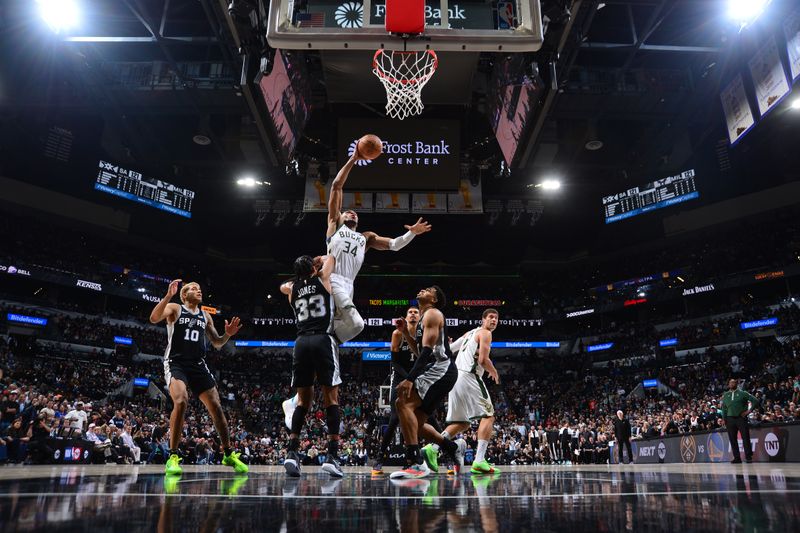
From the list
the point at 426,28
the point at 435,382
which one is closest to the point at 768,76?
the point at 426,28

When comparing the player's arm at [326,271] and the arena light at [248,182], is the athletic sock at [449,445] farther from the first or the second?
the arena light at [248,182]

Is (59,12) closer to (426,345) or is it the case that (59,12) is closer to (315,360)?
(315,360)

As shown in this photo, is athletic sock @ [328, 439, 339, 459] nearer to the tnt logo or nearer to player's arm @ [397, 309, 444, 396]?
player's arm @ [397, 309, 444, 396]

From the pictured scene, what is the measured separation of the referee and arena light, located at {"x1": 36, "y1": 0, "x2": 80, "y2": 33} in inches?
637

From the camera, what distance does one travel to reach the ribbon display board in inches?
384

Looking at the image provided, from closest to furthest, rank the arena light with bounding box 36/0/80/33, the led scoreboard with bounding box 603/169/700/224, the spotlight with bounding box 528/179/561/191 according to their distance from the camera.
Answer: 1. the arena light with bounding box 36/0/80/33
2. the spotlight with bounding box 528/179/561/191
3. the led scoreboard with bounding box 603/169/700/224

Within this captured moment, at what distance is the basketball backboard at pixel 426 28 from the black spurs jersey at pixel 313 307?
2.97 metres

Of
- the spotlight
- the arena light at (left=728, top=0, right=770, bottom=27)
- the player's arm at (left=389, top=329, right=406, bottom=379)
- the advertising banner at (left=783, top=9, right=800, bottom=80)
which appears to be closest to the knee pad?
the player's arm at (left=389, top=329, right=406, bottom=379)

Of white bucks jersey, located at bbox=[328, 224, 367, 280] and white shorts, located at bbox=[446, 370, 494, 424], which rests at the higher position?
white bucks jersey, located at bbox=[328, 224, 367, 280]

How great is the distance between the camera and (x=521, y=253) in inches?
1254

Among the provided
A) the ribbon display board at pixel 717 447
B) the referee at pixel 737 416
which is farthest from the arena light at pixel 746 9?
the ribbon display board at pixel 717 447

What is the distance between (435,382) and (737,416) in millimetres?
7773

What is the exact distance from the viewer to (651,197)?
72.6 ft

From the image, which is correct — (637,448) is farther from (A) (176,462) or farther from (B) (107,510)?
(B) (107,510)
